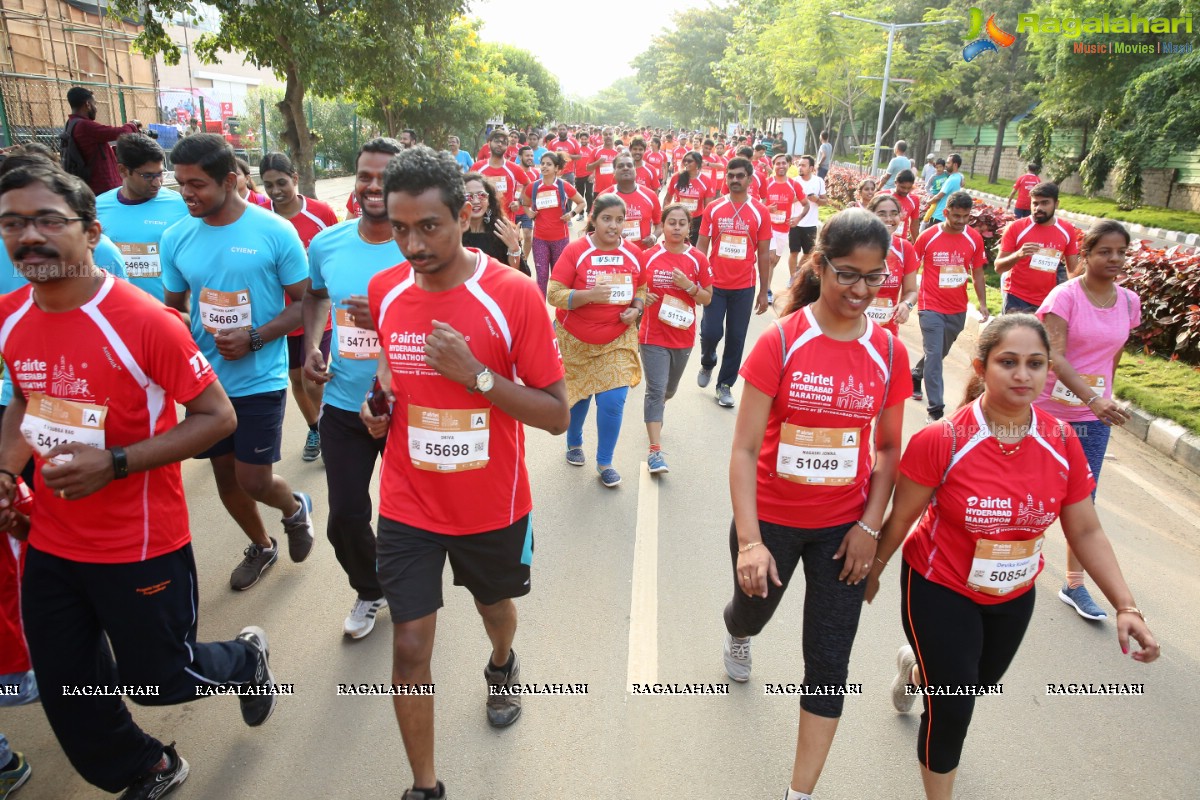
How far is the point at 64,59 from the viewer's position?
74.1ft

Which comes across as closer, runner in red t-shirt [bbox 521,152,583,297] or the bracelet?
the bracelet

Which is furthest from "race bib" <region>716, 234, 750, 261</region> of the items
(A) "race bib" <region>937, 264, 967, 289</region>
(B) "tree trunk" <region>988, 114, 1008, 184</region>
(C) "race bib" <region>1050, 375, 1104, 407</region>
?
(B) "tree trunk" <region>988, 114, 1008, 184</region>

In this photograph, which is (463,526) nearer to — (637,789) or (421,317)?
(421,317)

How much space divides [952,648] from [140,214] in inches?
193

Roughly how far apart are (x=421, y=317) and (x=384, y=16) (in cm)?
1020

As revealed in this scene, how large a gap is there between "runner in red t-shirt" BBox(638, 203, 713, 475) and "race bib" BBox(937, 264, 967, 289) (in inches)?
92.6

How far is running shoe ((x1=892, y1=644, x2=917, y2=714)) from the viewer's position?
339 cm

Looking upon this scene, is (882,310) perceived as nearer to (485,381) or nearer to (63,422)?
(485,381)

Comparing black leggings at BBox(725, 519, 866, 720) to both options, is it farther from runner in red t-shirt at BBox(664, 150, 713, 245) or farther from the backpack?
runner in red t-shirt at BBox(664, 150, 713, 245)

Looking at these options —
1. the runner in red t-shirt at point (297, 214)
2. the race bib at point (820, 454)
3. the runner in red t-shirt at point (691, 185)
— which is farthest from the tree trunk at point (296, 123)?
the race bib at point (820, 454)

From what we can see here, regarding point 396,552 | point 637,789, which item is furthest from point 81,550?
point 637,789

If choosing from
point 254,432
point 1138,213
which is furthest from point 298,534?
point 1138,213

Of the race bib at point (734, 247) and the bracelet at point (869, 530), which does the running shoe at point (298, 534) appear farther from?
the race bib at point (734, 247)

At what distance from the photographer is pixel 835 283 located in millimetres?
2703
